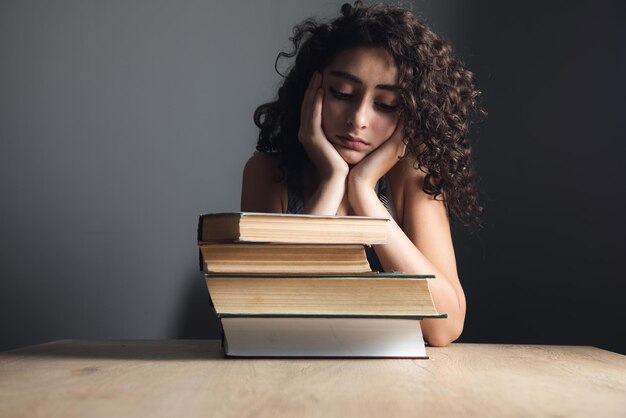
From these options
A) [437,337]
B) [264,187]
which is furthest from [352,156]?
[437,337]

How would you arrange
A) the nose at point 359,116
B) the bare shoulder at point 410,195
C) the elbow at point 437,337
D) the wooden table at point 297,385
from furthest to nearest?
1. the bare shoulder at point 410,195
2. the nose at point 359,116
3. the elbow at point 437,337
4. the wooden table at point 297,385

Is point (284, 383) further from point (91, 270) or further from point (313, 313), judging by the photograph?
point (91, 270)

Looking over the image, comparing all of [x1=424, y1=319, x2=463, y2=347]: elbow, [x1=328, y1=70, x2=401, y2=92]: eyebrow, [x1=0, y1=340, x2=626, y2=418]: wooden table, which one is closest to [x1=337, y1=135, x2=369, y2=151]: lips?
[x1=328, y1=70, x2=401, y2=92]: eyebrow

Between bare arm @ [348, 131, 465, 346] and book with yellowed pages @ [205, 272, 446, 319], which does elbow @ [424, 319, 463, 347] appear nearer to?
bare arm @ [348, 131, 465, 346]

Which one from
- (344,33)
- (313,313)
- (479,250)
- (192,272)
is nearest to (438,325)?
(313,313)

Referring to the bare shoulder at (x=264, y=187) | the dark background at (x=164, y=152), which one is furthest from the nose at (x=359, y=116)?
the dark background at (x=164, y=152)

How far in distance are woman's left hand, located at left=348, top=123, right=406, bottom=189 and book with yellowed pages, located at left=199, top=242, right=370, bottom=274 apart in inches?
22.8

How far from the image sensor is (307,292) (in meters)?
0.90

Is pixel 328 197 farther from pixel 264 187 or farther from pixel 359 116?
pixel 264 187

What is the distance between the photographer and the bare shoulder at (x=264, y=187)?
1.74 meters

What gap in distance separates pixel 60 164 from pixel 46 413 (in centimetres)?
169

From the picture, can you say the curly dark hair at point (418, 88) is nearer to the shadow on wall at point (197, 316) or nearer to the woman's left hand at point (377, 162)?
the woman's left hand at point (377, 162)

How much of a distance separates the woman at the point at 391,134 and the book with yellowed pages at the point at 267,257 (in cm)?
45

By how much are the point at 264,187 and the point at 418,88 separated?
1.43 feet
